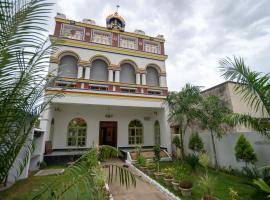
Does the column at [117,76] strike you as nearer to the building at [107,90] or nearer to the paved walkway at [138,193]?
the building at [107,90]

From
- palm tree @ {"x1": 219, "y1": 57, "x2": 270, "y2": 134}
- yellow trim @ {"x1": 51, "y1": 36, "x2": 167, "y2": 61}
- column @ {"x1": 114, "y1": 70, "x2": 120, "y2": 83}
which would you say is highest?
yellow trim @ {"x1": 51, "y1": 36, "x2": 167, "y2": 61}

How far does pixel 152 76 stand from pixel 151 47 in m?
3.03

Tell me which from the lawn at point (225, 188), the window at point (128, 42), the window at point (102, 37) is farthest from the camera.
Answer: the window at point (128, 42)

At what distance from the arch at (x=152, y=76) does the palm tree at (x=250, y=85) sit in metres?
9.36

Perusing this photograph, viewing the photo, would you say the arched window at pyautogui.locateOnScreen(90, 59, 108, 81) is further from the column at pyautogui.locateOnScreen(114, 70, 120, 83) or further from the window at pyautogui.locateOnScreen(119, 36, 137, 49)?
the window at pyautogui.locateOnScreen(119, 36, 137, 49)

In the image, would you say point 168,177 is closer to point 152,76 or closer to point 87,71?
point 87,71

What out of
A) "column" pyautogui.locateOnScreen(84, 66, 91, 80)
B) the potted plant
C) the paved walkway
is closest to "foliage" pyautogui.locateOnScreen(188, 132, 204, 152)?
the paved walkway

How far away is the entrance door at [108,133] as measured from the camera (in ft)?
41.0

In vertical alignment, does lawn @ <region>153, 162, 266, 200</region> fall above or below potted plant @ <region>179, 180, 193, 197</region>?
below

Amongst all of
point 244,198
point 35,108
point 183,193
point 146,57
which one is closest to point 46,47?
point 35,108

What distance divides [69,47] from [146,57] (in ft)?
21.5

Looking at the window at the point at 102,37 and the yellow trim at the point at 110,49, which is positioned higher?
the window at the point at 102,37

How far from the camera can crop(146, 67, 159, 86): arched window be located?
13.8m

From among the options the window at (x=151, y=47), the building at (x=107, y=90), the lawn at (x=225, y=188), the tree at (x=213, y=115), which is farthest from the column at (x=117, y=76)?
the lawn at (x=225, y=188)
